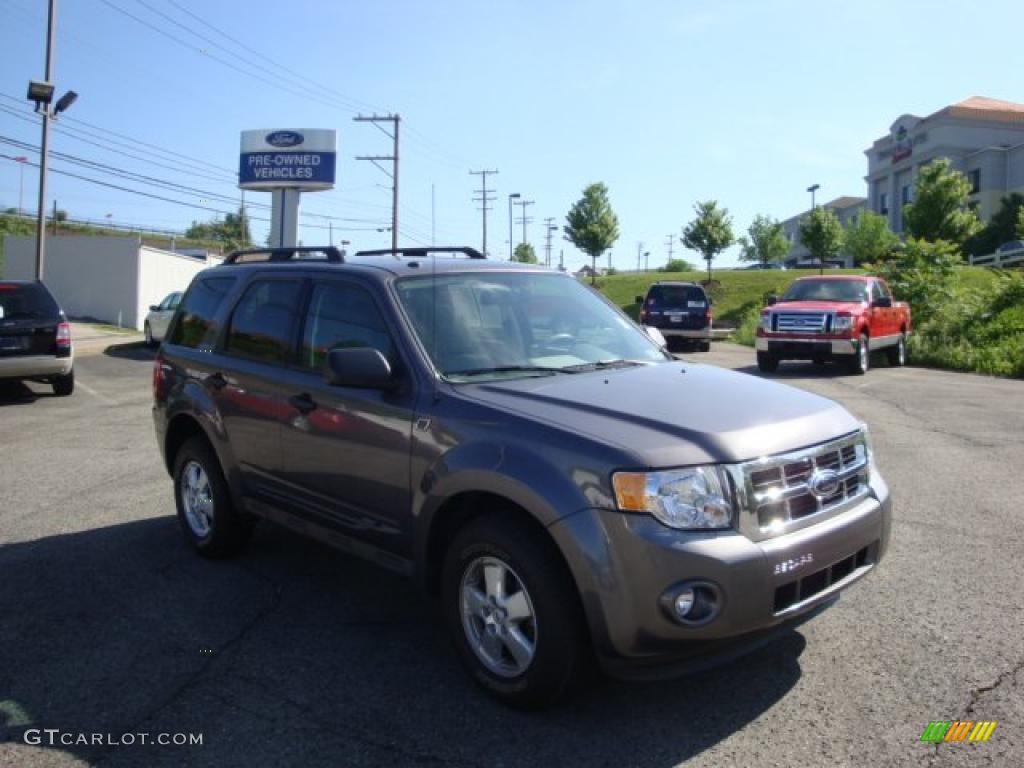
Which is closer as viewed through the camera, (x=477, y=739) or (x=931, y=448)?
(x=477, y=739)

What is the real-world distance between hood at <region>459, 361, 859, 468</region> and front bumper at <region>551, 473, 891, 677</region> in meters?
0.28

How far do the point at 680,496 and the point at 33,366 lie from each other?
12.0m

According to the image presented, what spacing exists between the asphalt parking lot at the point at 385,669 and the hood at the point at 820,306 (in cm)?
1073

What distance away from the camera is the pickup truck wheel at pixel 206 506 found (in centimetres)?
526

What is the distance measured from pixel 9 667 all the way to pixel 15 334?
9941mm

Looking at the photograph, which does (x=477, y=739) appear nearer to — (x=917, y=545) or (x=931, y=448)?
(x=917, y=545)

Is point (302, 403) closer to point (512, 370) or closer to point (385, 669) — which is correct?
point (512, 370)

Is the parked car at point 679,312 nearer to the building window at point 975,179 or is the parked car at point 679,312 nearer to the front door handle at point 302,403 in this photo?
the front door handle at point 302,403

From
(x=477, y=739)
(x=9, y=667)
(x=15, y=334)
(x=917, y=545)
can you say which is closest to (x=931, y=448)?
(x=917, y=545)

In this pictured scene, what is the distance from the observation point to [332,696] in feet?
11.8

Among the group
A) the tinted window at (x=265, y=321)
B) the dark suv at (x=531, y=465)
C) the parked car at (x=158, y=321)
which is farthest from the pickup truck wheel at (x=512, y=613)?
the parked car at (x=158, y=321)

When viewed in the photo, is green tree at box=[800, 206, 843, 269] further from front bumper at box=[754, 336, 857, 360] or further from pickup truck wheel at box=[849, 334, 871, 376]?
front bumper at box=[754, 336, 857, 360]

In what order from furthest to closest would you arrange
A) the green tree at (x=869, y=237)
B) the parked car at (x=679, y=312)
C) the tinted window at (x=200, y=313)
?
the green tree at (x=869, y=237) → the parked car at (x=679, y=312) → the tinted window at (x=200, y=313)

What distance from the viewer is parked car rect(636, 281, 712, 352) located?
22.8 m
